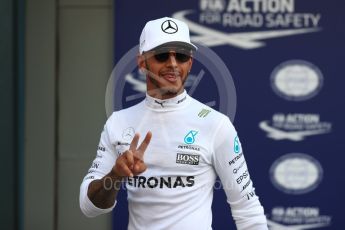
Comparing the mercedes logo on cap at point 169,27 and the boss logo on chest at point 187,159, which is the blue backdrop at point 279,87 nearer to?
the mercedes logo on cap at point 169,27

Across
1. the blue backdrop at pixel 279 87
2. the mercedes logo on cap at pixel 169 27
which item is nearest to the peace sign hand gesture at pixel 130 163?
the mercedes logo on cap at pixel 169 27

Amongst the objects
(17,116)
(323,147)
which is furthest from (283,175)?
(17,116)

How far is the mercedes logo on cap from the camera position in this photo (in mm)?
3057

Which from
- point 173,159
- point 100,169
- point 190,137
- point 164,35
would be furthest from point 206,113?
point 100,169

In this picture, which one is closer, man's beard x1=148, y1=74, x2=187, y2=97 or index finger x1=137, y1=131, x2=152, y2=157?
index finger x1=137, y1=131, x2=152, y2=157

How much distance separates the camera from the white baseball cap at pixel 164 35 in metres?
3.01

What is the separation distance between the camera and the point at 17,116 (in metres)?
5.88

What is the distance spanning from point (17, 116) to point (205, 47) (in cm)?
161

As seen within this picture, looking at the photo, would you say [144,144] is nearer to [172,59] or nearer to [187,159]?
[187,159]

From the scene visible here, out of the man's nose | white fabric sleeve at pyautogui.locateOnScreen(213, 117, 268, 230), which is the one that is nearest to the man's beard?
the man's nose

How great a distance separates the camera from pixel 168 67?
9.76ft

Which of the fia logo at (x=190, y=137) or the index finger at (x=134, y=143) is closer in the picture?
the index finger at (x=134, y=143)

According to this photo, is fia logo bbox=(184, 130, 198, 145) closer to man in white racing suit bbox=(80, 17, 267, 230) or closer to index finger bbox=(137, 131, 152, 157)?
man in white racing suit bbox=(80, 17, 267, 230)

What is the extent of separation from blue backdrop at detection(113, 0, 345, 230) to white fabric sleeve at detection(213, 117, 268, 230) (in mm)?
2768
